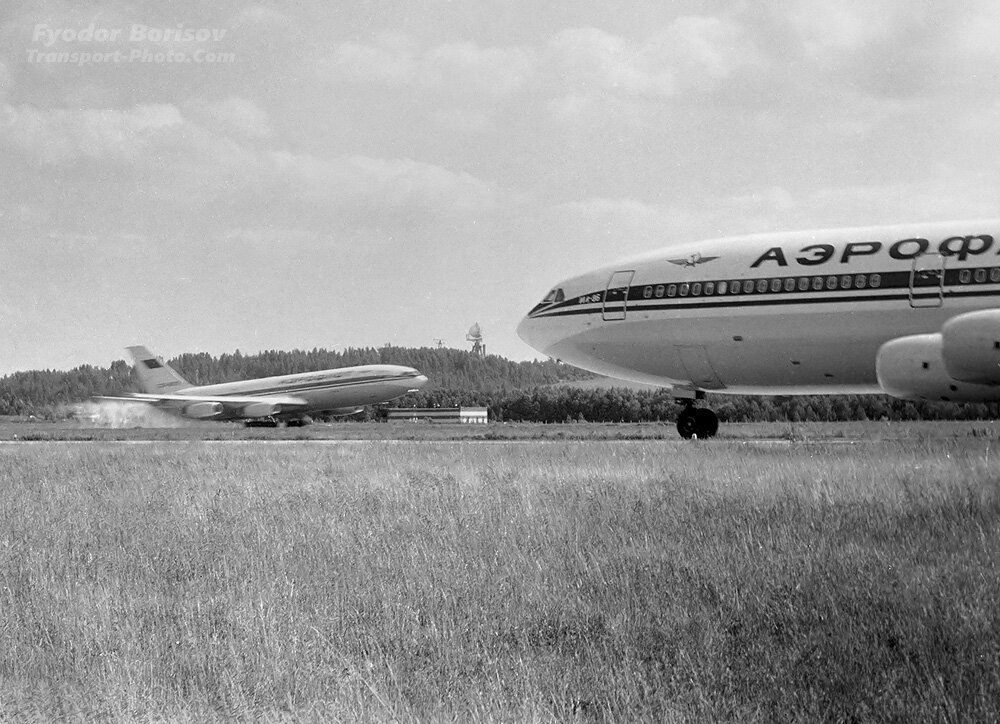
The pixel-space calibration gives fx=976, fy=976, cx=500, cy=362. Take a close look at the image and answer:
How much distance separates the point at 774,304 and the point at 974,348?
5871 millimetres

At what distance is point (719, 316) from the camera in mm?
24281

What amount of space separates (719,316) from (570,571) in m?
17.2

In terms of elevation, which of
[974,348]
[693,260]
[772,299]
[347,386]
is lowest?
[974,348]

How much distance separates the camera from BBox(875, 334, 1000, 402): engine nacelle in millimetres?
18859

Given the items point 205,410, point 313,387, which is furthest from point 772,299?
point 205,410

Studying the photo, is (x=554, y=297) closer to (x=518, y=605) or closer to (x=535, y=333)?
(x=535, y=333)

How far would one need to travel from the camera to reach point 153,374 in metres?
93.4

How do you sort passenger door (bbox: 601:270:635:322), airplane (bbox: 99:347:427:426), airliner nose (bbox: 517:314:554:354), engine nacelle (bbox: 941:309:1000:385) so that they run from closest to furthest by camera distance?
engine nacelle (bbox: 941:309:1000:385) → passenger door (bbox: 601:270:635:322) → airliner nose (bbox: 517:314:554:354) → airplane (bbox: 99:347:427:426)

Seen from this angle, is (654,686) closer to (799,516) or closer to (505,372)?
(799,516)

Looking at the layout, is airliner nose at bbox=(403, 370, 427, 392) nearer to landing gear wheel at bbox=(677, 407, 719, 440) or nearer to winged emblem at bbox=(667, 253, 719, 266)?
landing gear wheel at bbox=(677, 407, 719, 440)

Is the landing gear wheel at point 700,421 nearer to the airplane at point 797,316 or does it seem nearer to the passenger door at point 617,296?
the airplane at point 797,316

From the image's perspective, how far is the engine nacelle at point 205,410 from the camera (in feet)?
263

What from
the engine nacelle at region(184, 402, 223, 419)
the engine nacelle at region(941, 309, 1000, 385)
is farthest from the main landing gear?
the engine nacelle at region(184, 402, 223, 419)

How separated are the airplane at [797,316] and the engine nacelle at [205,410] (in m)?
57.0
